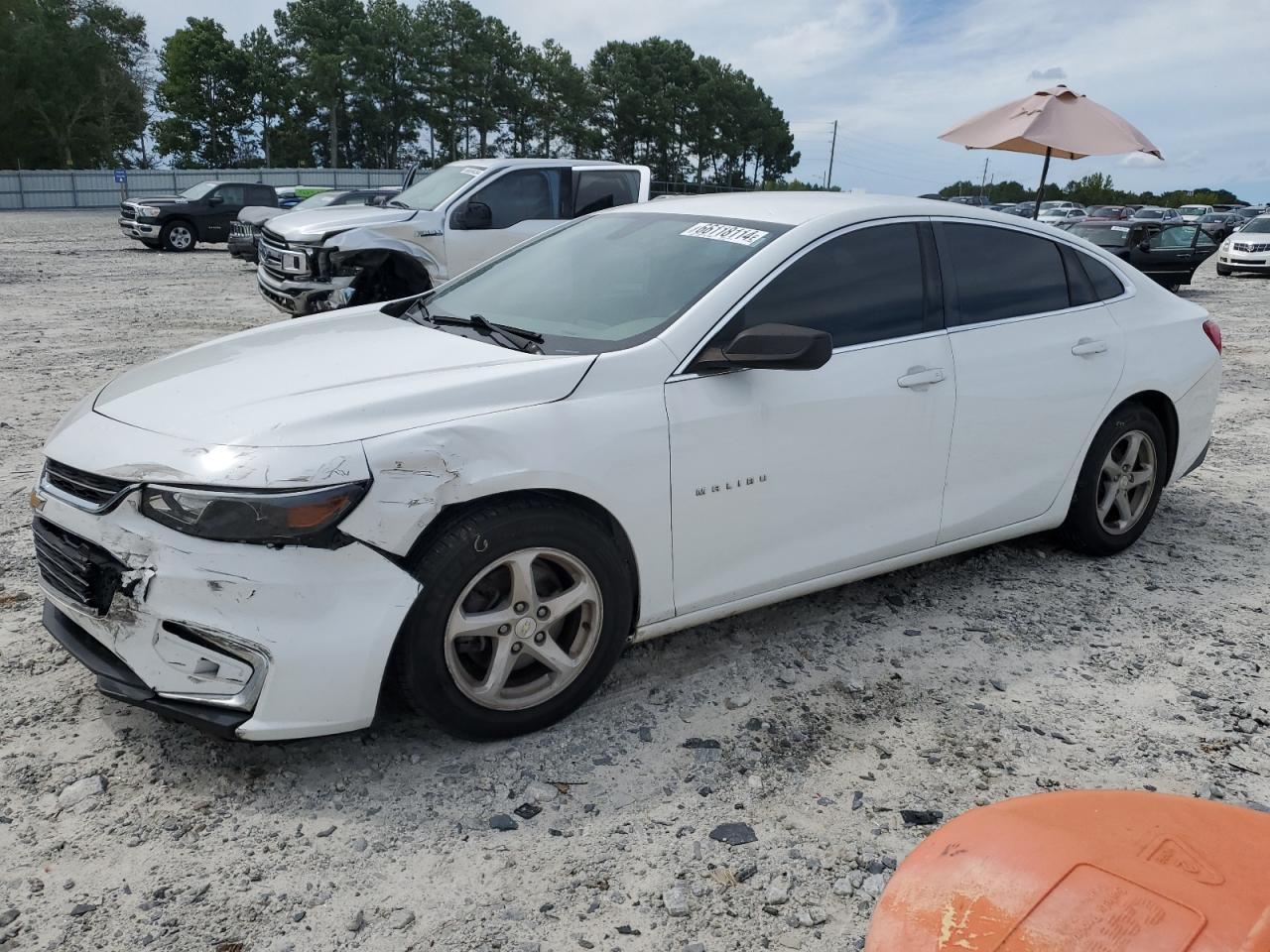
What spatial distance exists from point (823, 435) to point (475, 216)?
24.3ft

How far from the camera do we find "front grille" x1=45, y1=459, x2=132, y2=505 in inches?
108

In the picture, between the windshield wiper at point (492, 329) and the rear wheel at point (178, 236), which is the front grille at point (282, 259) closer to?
the windshield wiper at point (492, 329)

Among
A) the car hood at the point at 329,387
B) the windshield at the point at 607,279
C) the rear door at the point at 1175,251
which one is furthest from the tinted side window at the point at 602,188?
the rear door at the point at 1175,251

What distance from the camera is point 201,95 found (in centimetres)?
7069

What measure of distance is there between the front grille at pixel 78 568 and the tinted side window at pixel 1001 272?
3.00 meters

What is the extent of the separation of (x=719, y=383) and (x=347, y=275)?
7.19 metres

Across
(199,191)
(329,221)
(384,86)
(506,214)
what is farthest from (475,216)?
(384,86)

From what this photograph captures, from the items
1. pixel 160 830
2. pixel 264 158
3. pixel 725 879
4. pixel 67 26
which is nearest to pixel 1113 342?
pixel 725 879

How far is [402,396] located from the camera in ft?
9.34

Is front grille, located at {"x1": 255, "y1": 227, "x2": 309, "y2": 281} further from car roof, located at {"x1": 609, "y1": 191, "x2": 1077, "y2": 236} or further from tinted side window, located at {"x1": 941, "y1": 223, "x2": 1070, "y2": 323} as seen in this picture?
tinted side window, located at {"x1": 941, "y1": 223, "x2": 1070, "y2": 323}

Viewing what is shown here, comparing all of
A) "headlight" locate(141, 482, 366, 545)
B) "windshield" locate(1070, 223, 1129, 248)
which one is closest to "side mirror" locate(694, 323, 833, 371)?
"headlight" locate(141, 482, 366, 545)

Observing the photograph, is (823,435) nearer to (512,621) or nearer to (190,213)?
(512,621)

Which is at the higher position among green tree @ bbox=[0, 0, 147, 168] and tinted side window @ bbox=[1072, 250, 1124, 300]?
green tree @ bbox=[0, 0, 147, 168]

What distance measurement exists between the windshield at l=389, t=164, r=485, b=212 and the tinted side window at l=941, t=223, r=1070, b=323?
23.1 ft
